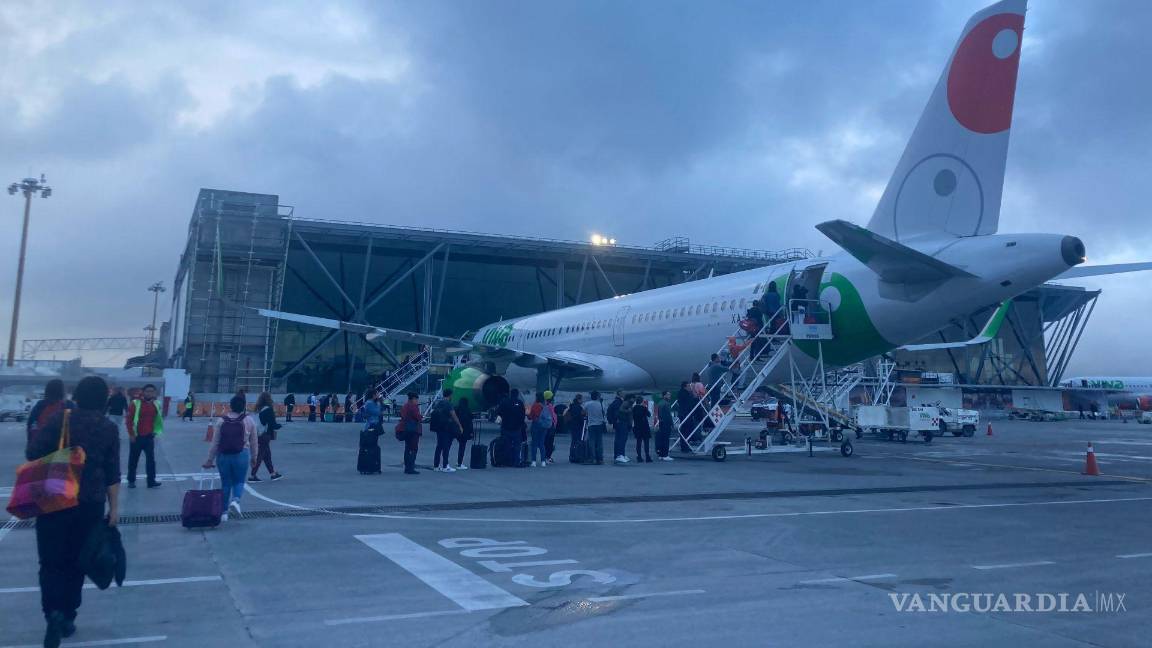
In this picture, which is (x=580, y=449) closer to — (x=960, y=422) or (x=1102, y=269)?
(x=1102, y=269)

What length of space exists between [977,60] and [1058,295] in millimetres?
67665

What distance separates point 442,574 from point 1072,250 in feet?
38.6

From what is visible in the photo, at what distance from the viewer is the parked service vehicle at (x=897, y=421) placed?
1070 inches

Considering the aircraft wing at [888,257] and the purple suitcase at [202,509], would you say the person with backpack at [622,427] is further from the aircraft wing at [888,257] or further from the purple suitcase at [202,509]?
the purple suitcase at [202,509]

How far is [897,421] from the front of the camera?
90.1 feet

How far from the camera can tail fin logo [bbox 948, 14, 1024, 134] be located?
14047 millimetres

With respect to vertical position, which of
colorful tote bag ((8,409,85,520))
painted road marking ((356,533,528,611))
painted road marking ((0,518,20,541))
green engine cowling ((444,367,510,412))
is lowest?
painted road marking ((0,518,20,541))

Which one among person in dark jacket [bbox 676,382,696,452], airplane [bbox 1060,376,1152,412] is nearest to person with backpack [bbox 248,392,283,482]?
person in dark jacket [bbox 676,382,696,452]

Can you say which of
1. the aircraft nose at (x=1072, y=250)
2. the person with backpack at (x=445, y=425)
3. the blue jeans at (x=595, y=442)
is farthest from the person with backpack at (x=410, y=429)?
the aircraft nose at (x=1072, y=250)

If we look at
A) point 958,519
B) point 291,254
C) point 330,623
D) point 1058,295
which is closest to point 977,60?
point 958,519

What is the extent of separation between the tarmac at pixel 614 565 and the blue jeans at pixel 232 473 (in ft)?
1.08

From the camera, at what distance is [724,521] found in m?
9.25

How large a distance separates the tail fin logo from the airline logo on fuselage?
22.3 metres

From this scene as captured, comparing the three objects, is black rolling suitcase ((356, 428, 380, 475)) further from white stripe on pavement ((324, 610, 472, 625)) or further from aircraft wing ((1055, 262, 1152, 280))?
aircraft wing ((1055, 262, 1152, 280))
